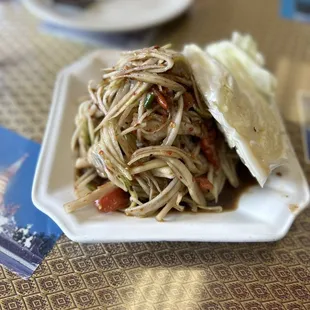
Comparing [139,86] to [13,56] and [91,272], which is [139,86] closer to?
[91,272]

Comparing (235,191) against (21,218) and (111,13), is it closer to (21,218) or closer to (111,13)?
(21,218)

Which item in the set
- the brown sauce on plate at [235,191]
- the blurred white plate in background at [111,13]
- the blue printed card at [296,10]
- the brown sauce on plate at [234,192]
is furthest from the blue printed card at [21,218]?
the blue printed card at [296,10]

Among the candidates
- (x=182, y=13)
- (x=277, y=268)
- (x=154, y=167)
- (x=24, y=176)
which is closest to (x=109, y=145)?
(x=154, y=167)

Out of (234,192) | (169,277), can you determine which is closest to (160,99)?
(234,192)

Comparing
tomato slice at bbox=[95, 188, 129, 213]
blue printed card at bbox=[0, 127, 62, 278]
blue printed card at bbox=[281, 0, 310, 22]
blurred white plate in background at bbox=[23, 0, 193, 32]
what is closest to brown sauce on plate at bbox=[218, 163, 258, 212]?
tomato slice at bbox=[95, 188, 129, 213]

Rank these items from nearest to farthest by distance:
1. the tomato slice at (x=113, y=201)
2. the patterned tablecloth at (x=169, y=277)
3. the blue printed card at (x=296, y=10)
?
1. the patterned tablecloth at (x=169, y=277)
2. the tomato slice at (x=113, y=201)
3. the blue printed card at (x=296, y=10)

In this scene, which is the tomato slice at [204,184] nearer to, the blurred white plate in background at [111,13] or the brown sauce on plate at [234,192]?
the brown sauce on plate at [234,192]

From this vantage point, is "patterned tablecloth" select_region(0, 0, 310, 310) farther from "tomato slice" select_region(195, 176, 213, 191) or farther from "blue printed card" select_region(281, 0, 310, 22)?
"blue printed card" select_region(281, 0, 310, 22)

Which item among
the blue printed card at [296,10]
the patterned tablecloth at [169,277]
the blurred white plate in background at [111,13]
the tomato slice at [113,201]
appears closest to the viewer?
the patterned tablecloth at [169,277]
